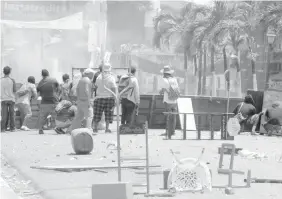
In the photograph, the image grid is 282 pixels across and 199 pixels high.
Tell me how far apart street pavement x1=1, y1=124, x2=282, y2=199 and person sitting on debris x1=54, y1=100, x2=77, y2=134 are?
30cm

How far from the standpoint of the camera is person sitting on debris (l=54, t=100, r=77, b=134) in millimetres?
17797

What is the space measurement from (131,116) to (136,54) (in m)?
65.8

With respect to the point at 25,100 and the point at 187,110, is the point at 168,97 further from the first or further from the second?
the point at 25,100

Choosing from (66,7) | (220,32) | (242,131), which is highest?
(66,7)

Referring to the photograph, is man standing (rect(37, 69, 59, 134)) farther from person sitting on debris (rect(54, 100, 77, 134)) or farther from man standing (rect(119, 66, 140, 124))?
man standing (rect(119, 66, 140, 124))

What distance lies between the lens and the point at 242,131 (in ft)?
66.3

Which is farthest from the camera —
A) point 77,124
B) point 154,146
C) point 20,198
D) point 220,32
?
point 220,32

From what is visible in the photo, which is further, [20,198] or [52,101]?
[52,101]

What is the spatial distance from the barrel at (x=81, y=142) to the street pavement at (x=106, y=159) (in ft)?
0.63

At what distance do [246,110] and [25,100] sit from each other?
19.5 feet

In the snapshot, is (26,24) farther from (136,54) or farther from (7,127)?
(7,127)

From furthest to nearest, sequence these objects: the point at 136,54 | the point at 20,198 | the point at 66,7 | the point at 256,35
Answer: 1. the point at 66,7
2. the point at 136,54
3. the point at 256,35
4. the point at 20,198

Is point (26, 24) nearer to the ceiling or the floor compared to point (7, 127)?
nearer to the ceiling

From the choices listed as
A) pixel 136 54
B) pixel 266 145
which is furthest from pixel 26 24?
pixel 266 145
